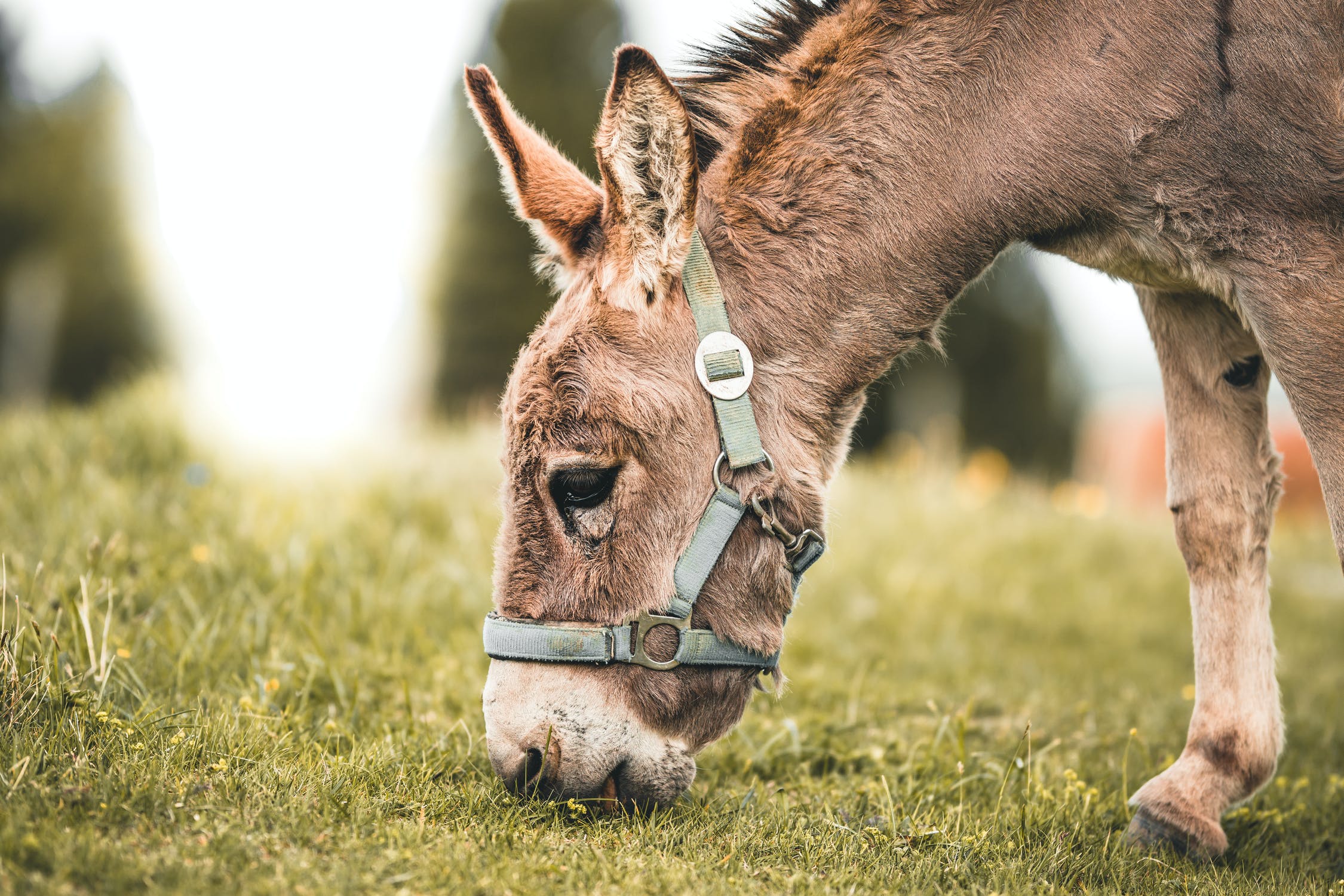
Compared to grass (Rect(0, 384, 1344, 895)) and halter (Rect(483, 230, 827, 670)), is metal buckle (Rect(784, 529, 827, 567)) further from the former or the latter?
grass (Rect(0, 384, 1344, 895))

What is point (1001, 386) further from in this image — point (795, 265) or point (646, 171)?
point (646, 171)

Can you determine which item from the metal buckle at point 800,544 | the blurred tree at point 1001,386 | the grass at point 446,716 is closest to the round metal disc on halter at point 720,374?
the metal buckle at point 800,544

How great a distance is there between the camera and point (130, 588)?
357cm

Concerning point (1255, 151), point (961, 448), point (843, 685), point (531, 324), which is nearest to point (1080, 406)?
point (961, 448)

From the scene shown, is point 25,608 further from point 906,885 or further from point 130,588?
point 906,885

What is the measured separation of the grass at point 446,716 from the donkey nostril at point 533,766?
87mm

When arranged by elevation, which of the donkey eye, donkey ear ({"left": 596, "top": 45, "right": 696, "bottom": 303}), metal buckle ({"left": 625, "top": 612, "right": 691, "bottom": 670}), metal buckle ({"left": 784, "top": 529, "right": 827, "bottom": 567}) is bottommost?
metal buckle ({"left": 625, "top": 612, "right": 691, "bottom": 670})

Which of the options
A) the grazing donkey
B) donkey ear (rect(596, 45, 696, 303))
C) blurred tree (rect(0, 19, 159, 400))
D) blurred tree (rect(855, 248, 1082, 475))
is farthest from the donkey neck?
blurred tree (rect(0, 19, 159, 400))

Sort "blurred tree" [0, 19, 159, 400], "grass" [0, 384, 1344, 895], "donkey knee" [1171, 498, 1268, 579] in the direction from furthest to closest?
1. "blurred tree" [0, 19, 159, 400]
2. "donkey knee" [1171, 498, 1268, 579]
3. "grass" [0, 384, 1344, 895]

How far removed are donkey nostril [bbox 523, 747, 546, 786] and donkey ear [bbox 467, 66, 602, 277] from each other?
133cm

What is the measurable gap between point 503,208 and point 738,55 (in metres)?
12.6

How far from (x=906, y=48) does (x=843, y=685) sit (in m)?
2.58

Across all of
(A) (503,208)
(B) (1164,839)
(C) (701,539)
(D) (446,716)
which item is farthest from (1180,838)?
(A) (503,208)

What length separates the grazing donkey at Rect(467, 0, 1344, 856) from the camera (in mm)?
2500
